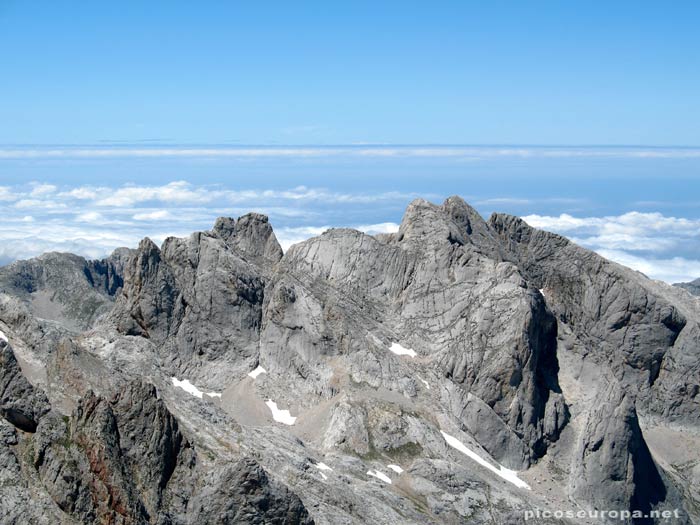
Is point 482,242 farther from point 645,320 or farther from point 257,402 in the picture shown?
point 257,402

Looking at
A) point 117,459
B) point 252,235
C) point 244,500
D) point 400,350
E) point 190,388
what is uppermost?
point 252,235

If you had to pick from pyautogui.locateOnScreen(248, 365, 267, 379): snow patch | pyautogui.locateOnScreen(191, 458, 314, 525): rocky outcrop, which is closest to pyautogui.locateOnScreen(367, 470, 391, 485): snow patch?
pyautogui.locateOnScreen(191, 458, 314, 525): rocky outcrop

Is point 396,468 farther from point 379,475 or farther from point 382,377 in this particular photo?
point 382,377

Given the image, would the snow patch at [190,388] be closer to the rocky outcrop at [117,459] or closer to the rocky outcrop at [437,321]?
the rocky outcrop at [437,321]

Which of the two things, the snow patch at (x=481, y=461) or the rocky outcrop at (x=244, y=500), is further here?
the snow patch at (x=481, y=461)

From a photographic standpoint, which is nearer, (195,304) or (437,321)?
(195,304)

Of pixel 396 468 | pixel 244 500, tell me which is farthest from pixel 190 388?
pixel 244 500

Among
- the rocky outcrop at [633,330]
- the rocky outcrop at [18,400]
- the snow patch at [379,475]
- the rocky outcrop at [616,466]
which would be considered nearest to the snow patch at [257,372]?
the snow patch at [379,475]
